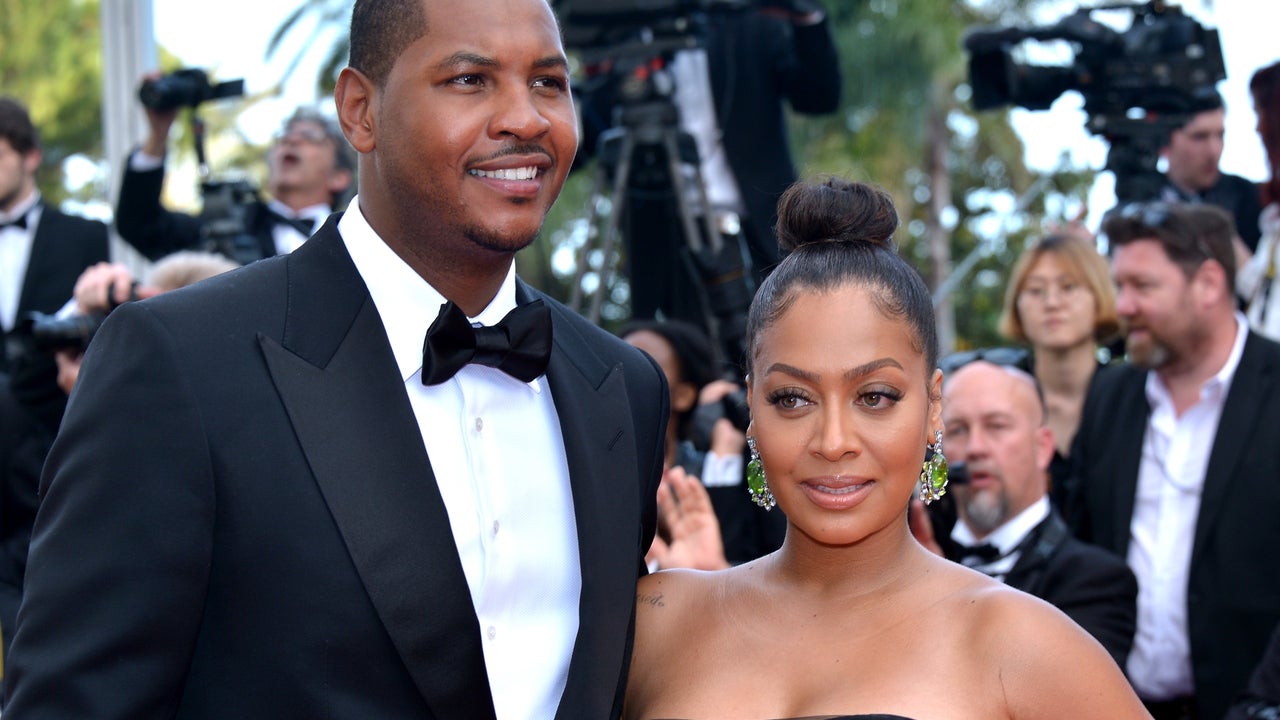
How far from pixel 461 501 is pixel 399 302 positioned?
297 mm

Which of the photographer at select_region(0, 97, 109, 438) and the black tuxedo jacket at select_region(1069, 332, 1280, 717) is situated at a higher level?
the photographer at select_region(0, 97, 109, 438)

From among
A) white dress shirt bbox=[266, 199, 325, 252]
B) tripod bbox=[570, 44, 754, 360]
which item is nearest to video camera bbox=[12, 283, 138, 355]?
white dress shirt bbox=[266, 199, 325, 252]

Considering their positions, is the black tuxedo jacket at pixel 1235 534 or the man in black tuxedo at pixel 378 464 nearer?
the man in black tuxedo at pixel 378 464

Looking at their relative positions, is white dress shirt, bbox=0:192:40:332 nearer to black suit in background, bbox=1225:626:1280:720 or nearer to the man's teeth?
the man's teeth

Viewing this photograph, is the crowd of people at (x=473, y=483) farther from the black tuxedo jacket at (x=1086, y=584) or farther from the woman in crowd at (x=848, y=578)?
the black tuxedo jacket at (x=1086, y=584)

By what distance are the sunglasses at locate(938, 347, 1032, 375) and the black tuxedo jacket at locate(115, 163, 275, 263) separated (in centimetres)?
224

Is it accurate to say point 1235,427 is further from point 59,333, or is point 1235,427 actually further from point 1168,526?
point 59,333

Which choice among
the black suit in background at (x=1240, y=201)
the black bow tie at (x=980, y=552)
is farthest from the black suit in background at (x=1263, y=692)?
the black suit in background at (x=1240, y=201)

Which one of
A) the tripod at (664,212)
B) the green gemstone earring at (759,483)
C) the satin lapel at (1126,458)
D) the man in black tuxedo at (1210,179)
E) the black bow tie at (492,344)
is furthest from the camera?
the man in black tuxedo at (1210,179)

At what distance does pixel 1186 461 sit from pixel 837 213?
7.27 feet

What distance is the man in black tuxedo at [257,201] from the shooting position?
484cm

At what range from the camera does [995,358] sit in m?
4.18

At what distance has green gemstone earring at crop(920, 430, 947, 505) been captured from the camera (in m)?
2.38

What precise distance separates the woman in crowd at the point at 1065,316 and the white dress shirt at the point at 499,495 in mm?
2958
